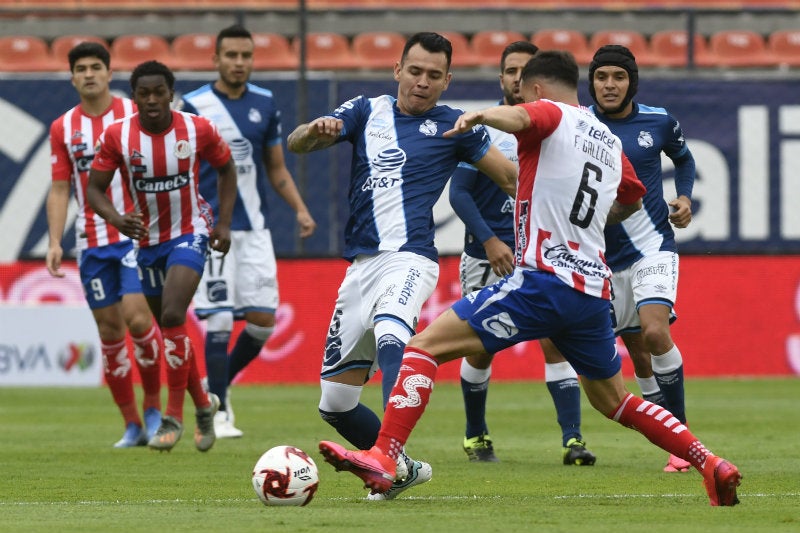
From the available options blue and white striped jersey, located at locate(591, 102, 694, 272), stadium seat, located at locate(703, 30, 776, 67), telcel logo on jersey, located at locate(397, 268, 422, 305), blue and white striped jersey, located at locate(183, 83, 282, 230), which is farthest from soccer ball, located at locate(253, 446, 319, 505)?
stadium seat, located at locate(703, 30, 776, 67)

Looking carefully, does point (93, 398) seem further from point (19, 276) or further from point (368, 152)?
point (368, 152)

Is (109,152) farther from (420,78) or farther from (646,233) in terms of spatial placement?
(646,233)

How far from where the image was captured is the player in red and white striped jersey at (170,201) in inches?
352

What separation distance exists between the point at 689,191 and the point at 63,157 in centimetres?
420

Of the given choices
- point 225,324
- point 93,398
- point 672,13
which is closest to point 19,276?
point 93,398

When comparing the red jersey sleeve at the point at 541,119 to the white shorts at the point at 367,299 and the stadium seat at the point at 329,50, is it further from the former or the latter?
the stadium seat at the point at 329,50

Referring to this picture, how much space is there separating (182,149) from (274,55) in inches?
364

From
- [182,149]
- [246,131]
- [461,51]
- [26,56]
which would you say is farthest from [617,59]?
[26,56]

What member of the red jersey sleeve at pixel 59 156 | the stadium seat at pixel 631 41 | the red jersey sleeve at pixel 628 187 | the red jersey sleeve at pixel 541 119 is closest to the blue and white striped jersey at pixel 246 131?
the red jersey sleeve at pixel 59 156

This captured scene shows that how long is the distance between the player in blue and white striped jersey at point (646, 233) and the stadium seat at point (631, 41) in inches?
397

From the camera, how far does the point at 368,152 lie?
23.2 feet

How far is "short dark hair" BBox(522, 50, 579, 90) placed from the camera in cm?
650

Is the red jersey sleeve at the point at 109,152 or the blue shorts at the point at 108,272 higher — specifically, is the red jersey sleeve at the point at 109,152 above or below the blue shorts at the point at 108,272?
above

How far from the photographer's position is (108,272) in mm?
9922
